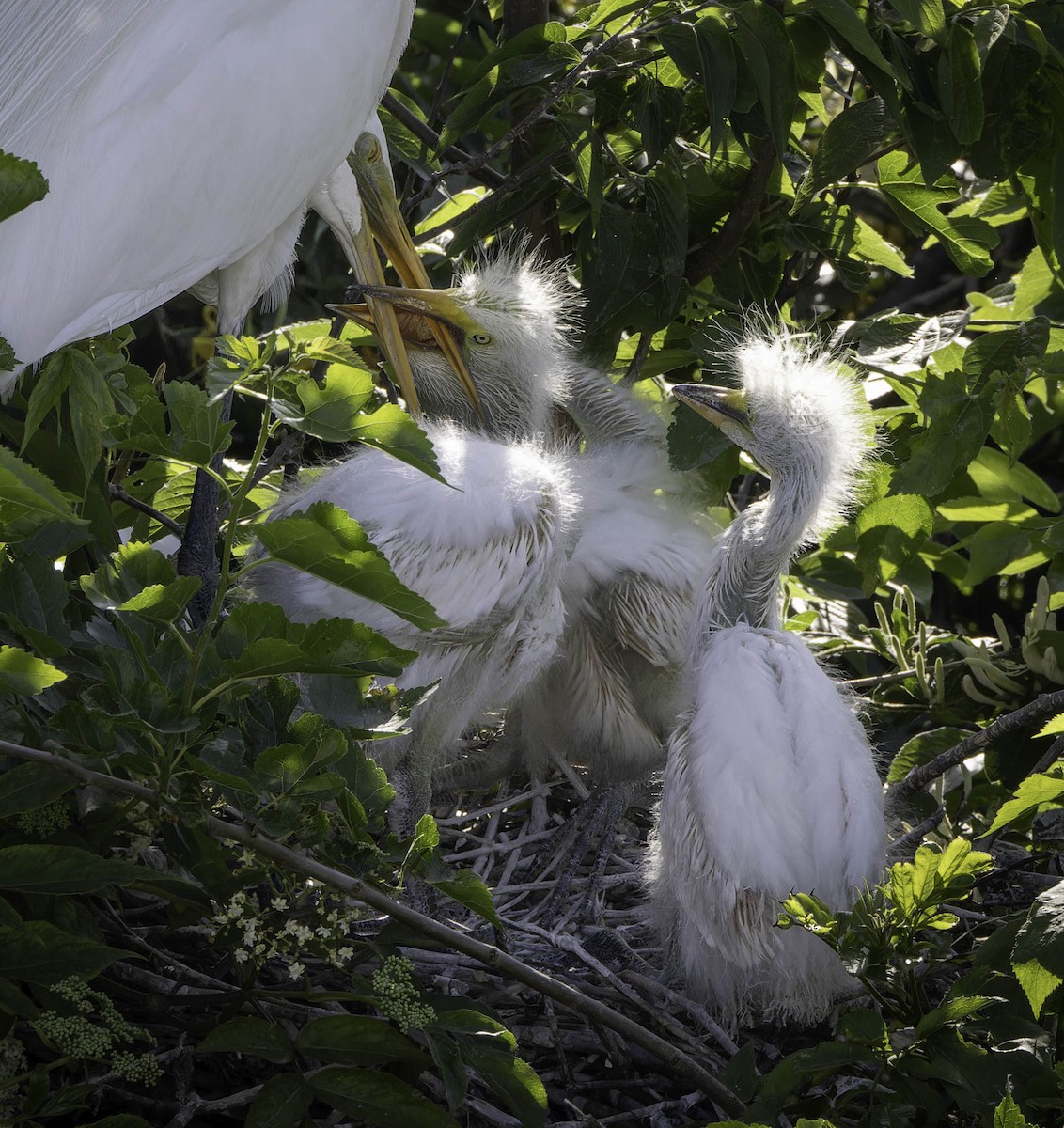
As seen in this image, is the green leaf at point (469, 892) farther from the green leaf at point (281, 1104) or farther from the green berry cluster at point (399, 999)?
the green leaf at point (281, 1104)

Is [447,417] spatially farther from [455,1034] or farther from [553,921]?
[455,1034]

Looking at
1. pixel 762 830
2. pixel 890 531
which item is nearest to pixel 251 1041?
pixel 762 830

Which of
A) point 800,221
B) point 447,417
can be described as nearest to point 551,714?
point 447,417

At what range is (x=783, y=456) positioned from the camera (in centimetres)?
174

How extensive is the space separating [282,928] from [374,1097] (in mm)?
147

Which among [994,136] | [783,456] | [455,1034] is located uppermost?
[994,136]

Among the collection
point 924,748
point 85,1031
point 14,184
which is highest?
point 14,184

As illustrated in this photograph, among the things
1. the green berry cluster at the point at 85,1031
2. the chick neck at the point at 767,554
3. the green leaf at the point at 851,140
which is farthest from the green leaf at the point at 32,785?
the green leaf at the point at 851,140

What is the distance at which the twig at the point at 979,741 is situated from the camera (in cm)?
153

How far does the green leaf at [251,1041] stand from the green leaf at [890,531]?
1.09 m

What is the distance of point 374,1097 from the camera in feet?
3.38

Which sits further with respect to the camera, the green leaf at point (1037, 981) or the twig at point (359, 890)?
the green leaf at point (1037, 981)

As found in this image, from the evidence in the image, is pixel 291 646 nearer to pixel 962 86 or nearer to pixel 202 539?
pixel 202 539

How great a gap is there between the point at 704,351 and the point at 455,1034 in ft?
3.38
